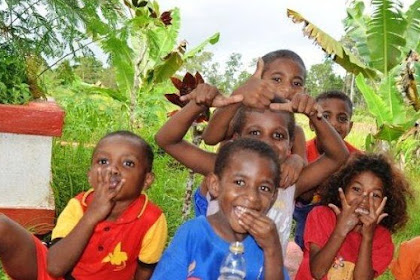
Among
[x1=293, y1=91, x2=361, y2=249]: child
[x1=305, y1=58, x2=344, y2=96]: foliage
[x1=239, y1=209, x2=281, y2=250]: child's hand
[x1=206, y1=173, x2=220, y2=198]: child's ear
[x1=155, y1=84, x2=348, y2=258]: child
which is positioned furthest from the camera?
[x1=305, y1=58, x2=344, y2=96]: foliage

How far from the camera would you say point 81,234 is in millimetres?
2295

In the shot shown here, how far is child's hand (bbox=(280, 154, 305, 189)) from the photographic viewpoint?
244 cm

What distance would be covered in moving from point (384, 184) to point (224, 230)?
114 centimetres

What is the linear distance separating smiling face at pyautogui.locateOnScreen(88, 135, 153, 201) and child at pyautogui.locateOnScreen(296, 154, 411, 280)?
0.92 m

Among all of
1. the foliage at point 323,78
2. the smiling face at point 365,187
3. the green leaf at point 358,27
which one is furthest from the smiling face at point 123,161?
the foliage at point 323,78

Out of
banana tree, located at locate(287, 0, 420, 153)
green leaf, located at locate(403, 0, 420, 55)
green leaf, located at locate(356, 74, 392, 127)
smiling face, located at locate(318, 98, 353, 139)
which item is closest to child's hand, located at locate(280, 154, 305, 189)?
smiling face, located at locate(318, 98, 353, 139)

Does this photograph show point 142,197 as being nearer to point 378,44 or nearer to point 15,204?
point 15,204

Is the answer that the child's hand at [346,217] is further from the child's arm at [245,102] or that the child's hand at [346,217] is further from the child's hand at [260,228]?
the child's hand at [260,228]

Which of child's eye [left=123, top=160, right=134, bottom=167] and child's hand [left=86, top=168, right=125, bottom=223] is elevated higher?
child's eye [left=123, top=160, right=134, bottom=167]

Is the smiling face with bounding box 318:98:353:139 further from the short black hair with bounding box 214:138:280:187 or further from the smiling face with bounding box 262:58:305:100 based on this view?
the short black hair with bounding box 214:138:280:187

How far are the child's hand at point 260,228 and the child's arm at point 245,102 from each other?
20.7 inches

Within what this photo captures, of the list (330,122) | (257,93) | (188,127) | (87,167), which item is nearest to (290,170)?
(257,93)

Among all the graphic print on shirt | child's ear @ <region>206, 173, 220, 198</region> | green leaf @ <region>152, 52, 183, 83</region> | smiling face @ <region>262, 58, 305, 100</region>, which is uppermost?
green leaf @ <region>152, 52, 183, 83</region>

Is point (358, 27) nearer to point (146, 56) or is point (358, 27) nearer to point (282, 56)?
point (146, 56)
